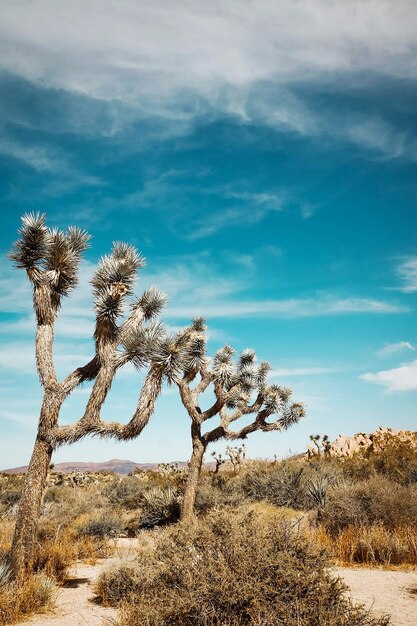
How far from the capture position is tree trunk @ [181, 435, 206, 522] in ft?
41.8

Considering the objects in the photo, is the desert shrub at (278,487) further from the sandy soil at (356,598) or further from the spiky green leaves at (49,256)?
the spiky green leaves at (49,256)

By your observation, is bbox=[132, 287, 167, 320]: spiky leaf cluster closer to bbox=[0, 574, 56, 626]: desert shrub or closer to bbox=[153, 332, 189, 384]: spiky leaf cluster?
bbox=[153, 332, 189, 384]: spiky leaf cluster

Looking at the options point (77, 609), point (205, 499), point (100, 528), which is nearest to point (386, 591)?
point (77, 609)

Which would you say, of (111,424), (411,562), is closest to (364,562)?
(411,562)

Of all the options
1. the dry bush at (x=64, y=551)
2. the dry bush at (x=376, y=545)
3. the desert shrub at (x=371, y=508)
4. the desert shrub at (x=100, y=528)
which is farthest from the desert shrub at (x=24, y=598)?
the desert shrub at (x=371, y=508)

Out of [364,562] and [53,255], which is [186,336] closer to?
[53,255]

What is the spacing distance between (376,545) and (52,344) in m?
7.59

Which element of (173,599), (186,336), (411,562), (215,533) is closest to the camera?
(173,599)

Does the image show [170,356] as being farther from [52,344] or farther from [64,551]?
[64,551]

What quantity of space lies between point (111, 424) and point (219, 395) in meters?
5.57

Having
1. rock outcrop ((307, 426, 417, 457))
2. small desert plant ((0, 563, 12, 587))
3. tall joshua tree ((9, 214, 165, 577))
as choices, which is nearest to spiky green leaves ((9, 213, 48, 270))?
tall joshua tree ((9, 214, 165, 577))

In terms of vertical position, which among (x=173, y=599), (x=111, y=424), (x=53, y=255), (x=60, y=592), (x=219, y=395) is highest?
(x=53, y=255)

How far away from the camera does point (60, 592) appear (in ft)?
24.1

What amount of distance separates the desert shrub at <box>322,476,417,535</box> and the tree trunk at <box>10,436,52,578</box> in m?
6.48
